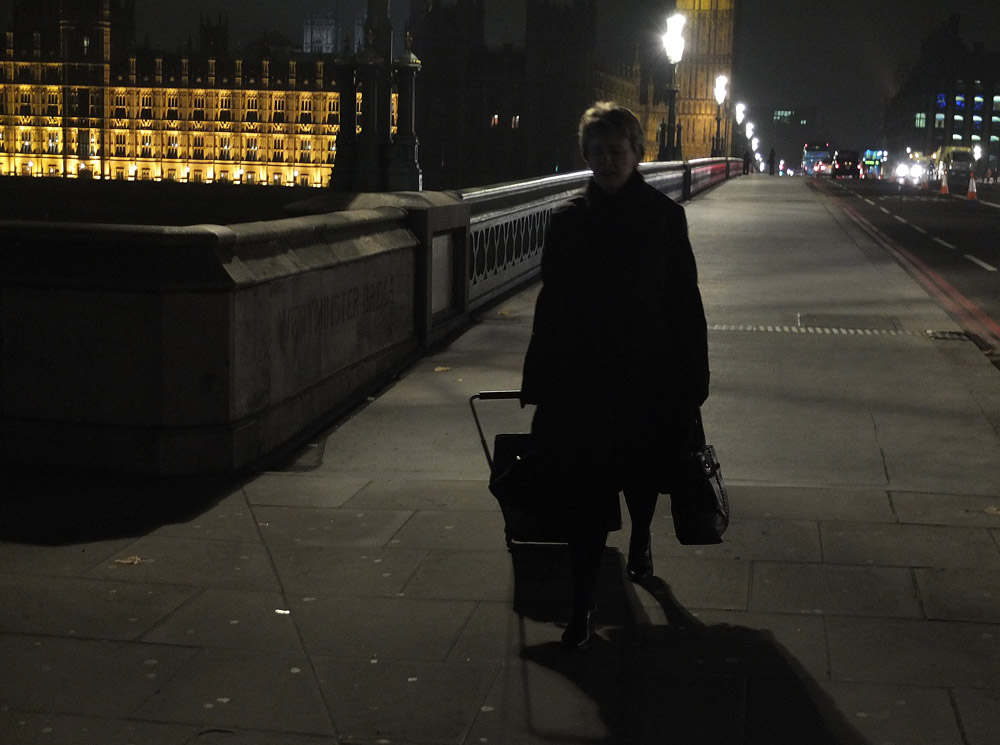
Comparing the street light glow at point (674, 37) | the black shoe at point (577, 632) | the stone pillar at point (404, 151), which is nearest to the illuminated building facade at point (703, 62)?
the street light glow at point (674, 37)

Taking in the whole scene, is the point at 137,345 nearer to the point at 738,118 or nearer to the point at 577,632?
the point at 577,632

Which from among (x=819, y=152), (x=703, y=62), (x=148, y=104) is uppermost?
(x=703, y=62)

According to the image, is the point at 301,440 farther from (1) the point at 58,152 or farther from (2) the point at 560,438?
(1) the point at 58,152

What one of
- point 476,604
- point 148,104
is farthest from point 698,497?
point 148,104

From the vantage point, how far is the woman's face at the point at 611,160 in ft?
13.9

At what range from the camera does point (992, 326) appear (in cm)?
1305

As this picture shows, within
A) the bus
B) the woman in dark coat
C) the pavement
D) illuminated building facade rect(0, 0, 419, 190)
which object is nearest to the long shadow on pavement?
the pavement

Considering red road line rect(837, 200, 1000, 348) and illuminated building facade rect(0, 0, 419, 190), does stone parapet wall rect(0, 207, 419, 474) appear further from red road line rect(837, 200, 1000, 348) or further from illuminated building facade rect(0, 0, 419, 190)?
illuminated building facade rect(0, 0, 419, 190)

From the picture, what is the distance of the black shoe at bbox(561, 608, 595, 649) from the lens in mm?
4273

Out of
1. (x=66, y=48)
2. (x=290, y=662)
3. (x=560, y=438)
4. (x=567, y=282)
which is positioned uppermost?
(x=66, y=48)

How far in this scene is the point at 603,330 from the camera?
4.18m

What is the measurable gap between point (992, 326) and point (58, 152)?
167506 millimetres

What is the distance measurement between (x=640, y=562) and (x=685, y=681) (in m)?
0.95

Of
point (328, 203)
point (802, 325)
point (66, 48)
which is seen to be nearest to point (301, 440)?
point (328, 203)
